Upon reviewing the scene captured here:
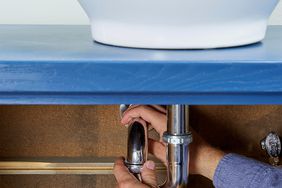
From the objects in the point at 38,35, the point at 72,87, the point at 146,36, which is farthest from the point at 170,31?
the point at 38,35

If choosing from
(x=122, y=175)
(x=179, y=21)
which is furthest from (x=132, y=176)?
(x=179, y=21)

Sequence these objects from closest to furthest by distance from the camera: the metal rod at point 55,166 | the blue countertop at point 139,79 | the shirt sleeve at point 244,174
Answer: the blue countertop at point 139,79, the shirt sleeve at point 244,174, the metal rod at point 55,166

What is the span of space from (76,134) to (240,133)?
1.02ft

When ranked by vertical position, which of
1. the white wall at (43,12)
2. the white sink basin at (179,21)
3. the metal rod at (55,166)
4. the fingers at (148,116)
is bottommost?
the metal rod at (55,166)

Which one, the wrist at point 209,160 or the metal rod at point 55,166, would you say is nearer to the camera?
the wrist at point 209,160

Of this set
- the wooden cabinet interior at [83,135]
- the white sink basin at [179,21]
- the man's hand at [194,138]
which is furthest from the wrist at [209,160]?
the white sink basin at [179,21]

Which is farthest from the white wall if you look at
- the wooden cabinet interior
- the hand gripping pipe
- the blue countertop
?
the blue countertop

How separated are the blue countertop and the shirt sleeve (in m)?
0.20

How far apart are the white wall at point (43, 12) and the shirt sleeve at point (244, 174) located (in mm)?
341

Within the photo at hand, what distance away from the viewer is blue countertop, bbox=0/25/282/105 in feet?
1.97

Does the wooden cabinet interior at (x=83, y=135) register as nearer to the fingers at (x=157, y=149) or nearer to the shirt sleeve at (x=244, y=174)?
the fingers at (x=157, y=149)

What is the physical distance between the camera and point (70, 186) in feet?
3.52

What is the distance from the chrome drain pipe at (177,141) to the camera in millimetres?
859

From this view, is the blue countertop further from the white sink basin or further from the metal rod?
the metal rod
